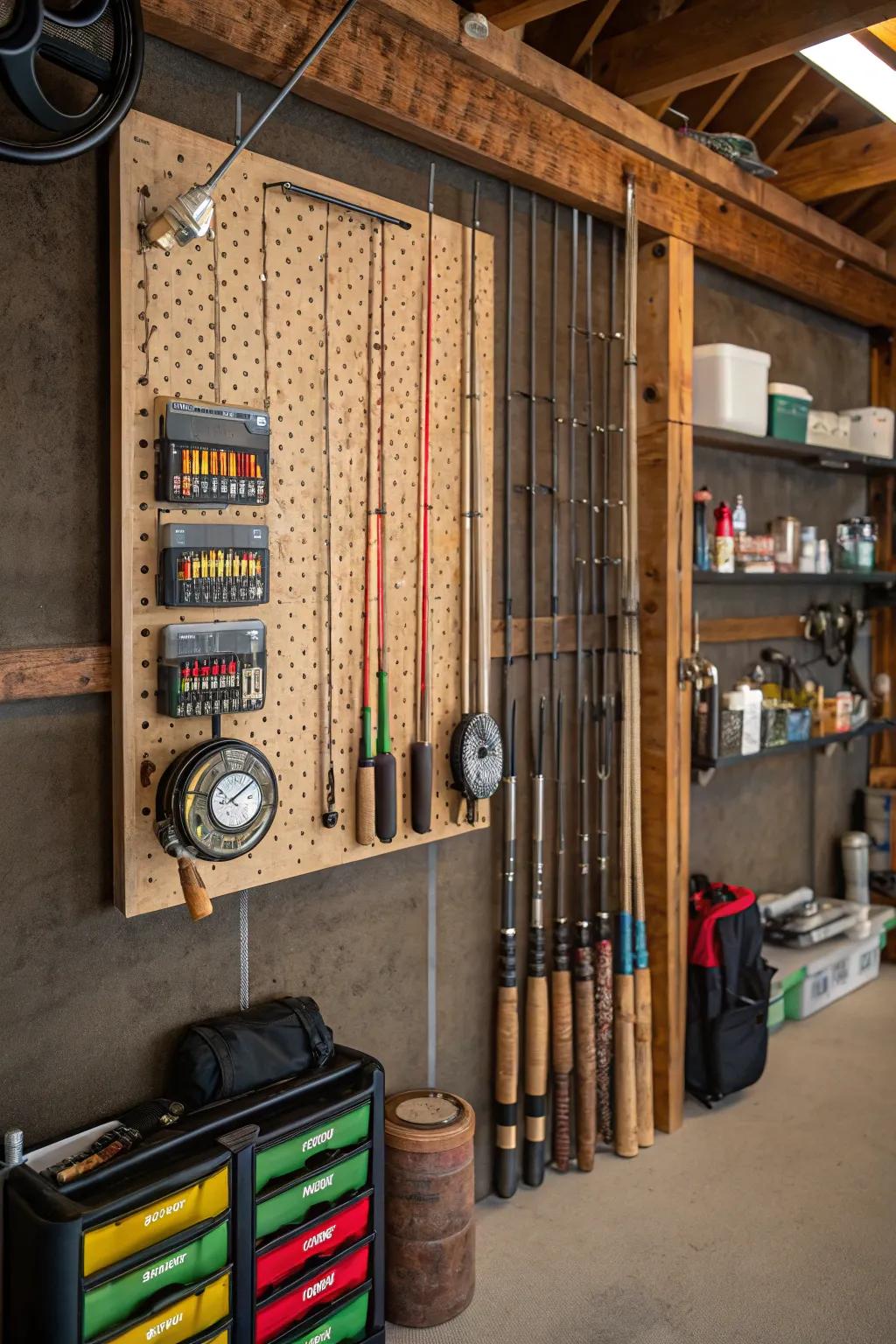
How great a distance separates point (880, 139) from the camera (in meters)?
3.58

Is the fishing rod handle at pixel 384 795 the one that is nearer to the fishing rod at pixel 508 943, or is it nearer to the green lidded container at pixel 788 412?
the fishing rod at pixel 508 943

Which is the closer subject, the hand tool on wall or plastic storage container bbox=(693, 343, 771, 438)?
the hand tool on wall

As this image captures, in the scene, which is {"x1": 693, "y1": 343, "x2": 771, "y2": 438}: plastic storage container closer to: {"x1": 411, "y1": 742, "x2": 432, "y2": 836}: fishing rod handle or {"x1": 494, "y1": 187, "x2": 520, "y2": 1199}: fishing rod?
{"x1": 494, "y1": 187, "x2": 520, "y2": 1199}: fishing rod

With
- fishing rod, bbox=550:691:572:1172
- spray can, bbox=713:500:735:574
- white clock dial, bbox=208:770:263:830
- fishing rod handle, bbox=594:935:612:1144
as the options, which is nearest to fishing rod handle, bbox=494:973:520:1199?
fishing rod, bbox=550:691:572:1172

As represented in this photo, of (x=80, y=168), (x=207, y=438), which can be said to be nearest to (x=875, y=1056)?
(x=207, y=438)

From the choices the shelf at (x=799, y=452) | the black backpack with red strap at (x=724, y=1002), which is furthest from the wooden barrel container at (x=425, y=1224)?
the shelf at (x=799, y=452)

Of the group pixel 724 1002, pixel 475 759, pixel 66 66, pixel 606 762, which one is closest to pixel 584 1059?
pixel 724 1002

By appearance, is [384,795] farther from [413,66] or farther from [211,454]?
[413,66]

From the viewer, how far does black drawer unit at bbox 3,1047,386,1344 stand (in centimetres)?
174

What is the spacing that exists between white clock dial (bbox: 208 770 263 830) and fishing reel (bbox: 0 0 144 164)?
1107 mm

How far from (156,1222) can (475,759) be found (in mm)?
1234

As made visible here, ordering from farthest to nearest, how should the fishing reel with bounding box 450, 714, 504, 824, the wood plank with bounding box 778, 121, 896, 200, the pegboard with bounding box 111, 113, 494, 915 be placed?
the wood plank with bounding box 778, 121, 896, 200 → the fishing reel with bounding box 450, 714, 504, 824 → the pegboard with bounding box 111, 113, 494, 915

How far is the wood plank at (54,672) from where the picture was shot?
189 centimetres

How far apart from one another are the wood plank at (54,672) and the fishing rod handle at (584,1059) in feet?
5.38
